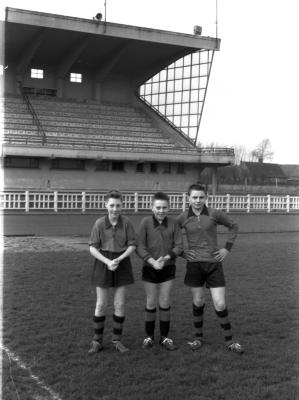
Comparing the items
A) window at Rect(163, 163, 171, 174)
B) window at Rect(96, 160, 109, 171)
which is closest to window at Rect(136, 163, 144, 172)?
window at Rect(163, 163, 171, 174)

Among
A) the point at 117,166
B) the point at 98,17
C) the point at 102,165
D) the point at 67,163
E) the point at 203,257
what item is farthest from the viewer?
the point at 117,166

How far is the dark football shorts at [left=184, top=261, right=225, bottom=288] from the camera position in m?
5.57

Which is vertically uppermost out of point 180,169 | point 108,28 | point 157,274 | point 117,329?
point 108,28

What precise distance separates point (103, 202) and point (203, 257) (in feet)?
58.6

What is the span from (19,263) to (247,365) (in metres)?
7.75

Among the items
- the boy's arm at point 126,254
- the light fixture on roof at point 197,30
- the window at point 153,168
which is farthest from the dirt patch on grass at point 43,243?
the light fixture on roof at point 197,30

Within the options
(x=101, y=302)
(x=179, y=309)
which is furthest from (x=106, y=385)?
(x=179, y=309)

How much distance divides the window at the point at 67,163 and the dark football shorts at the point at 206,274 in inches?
1228

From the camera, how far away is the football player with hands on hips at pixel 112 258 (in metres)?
5.47

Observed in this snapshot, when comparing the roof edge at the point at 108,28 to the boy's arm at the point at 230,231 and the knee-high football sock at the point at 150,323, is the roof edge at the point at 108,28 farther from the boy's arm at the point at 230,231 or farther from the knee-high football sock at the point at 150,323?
the knee-high football sock at the point at 150,323

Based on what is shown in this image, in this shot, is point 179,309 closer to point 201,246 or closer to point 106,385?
point 201,246

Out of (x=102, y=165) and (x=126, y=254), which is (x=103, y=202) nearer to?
(x=102, y=165)

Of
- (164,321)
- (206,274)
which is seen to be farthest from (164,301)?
(206,274)

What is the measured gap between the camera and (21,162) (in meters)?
34.9
